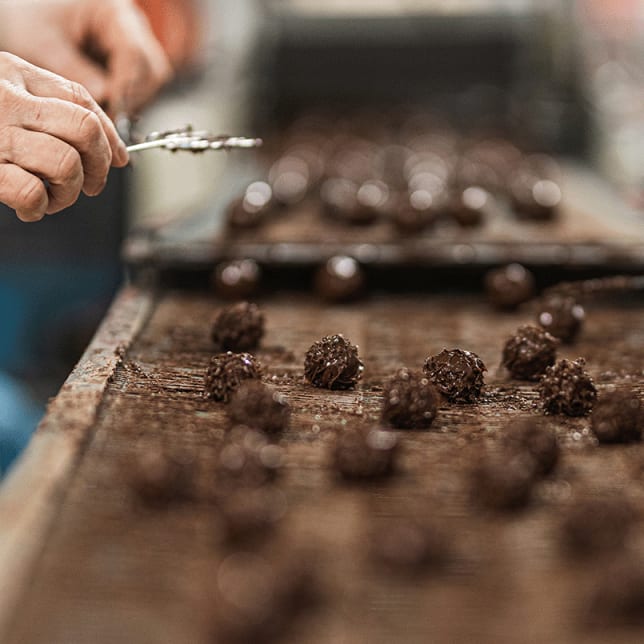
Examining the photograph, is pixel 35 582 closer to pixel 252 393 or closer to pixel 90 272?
pixel 252 393

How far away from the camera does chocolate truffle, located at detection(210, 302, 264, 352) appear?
2236 mm

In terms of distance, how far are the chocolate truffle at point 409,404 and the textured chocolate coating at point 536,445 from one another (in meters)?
0.19

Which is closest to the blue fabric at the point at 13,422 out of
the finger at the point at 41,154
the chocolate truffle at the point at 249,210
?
the chocolate truffle at the point at 249,210

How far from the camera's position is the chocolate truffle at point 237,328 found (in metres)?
2.24

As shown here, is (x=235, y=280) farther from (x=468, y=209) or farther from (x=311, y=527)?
(x=311, y=527)

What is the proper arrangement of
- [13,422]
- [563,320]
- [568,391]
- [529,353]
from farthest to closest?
[13,422]
[563,320]
[529,353]
[568,391]

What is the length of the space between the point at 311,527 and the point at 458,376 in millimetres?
674

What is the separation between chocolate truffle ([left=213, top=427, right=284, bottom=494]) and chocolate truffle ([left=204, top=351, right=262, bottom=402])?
1.03 ft

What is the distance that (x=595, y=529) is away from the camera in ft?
4.26

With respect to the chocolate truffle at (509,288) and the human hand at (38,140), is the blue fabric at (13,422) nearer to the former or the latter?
the human hand at (38,140)

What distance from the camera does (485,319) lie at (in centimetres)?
260

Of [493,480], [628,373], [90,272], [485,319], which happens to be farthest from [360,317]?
[90,272]

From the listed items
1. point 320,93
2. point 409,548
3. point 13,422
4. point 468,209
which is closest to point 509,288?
point 468,209

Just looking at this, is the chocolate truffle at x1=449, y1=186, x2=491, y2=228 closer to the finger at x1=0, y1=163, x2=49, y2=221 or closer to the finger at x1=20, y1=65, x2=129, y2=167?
the finger at x1=20, y1=65, x2=129, y2=167
